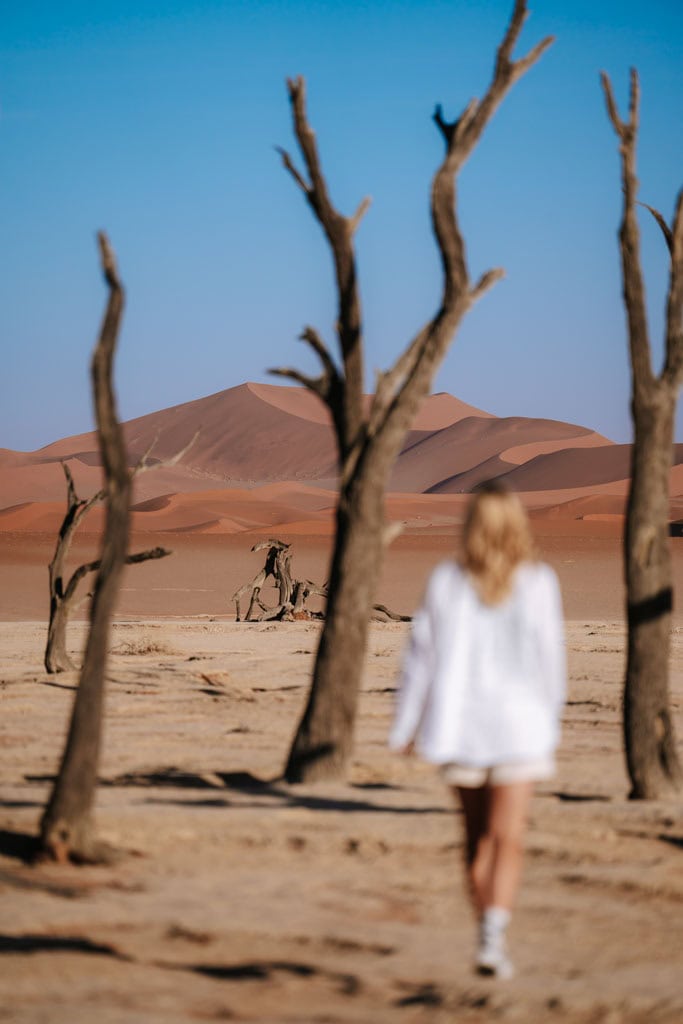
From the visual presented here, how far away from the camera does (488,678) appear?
4.00 meters

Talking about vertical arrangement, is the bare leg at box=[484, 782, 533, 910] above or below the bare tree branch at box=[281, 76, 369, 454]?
below

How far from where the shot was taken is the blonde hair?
158 inches

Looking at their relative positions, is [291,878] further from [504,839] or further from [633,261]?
[633,261]

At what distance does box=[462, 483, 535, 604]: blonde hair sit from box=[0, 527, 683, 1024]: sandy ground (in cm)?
125

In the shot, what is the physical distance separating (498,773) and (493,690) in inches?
10.3

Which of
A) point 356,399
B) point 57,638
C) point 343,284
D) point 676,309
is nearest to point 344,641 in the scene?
point 356,399

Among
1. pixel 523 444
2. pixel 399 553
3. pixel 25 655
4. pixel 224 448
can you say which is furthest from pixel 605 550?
pixel 224 448

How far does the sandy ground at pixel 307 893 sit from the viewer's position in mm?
3852

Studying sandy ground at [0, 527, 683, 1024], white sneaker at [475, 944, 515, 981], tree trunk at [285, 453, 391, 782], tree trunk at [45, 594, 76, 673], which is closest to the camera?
sandy ground at [0, 527, 683, 1024]

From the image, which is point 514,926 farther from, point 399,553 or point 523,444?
point 523,444

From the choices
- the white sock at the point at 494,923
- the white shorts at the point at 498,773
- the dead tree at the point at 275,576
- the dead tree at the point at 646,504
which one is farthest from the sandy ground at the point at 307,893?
the dead tree at the point at 275,576

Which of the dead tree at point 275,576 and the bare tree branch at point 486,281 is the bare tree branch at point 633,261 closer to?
the bare tree branch at point 486,281

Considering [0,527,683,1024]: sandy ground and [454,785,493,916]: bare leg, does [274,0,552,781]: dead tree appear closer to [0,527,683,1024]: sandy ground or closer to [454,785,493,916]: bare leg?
[0,527,683,1024]: sandy ground

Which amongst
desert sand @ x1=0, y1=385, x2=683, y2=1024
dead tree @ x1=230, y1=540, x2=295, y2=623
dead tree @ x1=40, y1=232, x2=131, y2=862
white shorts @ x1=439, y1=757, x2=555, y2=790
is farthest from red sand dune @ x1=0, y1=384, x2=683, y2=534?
white shorts @ x1=439, y1=757, x2=555, y2=790
